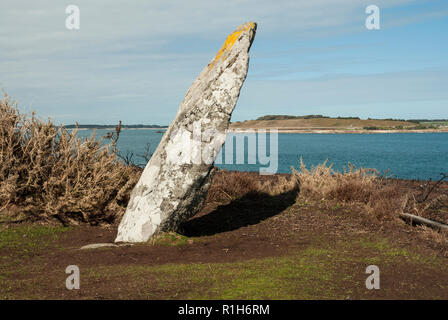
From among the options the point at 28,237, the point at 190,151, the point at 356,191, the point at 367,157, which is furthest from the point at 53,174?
the point at 367,157

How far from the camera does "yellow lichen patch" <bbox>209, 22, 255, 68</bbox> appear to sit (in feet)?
31.7

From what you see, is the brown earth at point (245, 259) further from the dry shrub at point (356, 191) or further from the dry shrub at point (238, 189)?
the dry shrub at point (238, 189)

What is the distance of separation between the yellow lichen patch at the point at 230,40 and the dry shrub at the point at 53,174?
13.8ft

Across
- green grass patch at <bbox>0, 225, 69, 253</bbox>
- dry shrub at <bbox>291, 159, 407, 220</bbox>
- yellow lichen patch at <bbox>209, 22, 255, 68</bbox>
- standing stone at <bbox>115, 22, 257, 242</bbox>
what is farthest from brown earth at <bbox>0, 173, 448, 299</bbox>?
yellow lichen patch at <bbox>209, 22, 255, 68</bbox>

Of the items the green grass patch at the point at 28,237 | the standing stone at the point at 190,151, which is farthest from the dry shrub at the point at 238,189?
the green grass patch at the point at 28,237

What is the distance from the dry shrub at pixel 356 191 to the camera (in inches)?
446

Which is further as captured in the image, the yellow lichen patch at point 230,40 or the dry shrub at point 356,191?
the dry shrub at point 356,191

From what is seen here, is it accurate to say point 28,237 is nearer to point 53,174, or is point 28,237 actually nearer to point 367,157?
point 53,174

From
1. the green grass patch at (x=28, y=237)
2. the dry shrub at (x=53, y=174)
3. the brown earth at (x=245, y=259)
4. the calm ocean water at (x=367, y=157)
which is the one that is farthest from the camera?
the calm ocean water at (x=367, y=157)

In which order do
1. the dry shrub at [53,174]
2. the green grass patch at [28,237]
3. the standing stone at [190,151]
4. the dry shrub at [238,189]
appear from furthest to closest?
the dry shrub at [238,189] < the dry shrub at [53,174] < the green grass patch at [28,237] < the standing stone at [190,151]

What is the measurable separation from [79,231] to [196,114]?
433 cm

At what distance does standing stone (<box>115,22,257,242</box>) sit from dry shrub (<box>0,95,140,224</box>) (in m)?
2.29

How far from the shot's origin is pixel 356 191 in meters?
12.9
